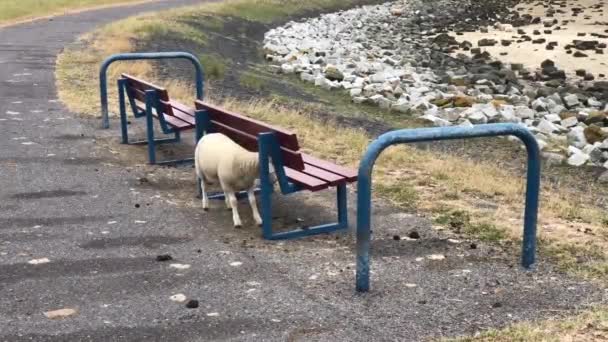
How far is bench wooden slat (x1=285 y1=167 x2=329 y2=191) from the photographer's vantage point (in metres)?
5.77

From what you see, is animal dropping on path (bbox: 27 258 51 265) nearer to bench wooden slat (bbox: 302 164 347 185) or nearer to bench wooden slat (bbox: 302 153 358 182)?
bench wooden slat (bbox: 302 164 347 185)

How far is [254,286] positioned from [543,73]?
842 inches

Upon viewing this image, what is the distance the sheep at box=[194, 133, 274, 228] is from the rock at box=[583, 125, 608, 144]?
9.56 m

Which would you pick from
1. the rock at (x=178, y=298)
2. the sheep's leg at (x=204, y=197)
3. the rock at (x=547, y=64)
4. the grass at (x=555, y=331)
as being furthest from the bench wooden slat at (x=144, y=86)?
the rock at (x=547, y=64)

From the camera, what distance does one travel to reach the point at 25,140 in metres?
9.18

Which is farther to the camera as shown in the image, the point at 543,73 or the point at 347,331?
the point at 543,73

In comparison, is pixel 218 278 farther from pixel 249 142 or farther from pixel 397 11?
pixel 397 11

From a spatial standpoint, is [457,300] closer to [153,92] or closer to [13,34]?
[153,92]

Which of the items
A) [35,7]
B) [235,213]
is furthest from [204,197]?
[35,7]

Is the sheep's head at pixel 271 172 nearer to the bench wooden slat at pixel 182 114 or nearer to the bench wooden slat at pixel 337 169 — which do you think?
the bench wooden slat at pixel 337 169

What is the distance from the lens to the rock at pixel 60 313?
443cm

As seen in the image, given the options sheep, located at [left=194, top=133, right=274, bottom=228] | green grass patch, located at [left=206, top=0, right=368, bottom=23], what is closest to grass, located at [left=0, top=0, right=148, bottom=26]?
green grass patch, located at [left=206, top=0, right=368, bottom=23]

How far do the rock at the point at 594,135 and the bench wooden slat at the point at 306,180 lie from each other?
9442 mm

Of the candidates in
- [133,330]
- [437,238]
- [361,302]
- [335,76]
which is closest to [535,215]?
[437,238]
